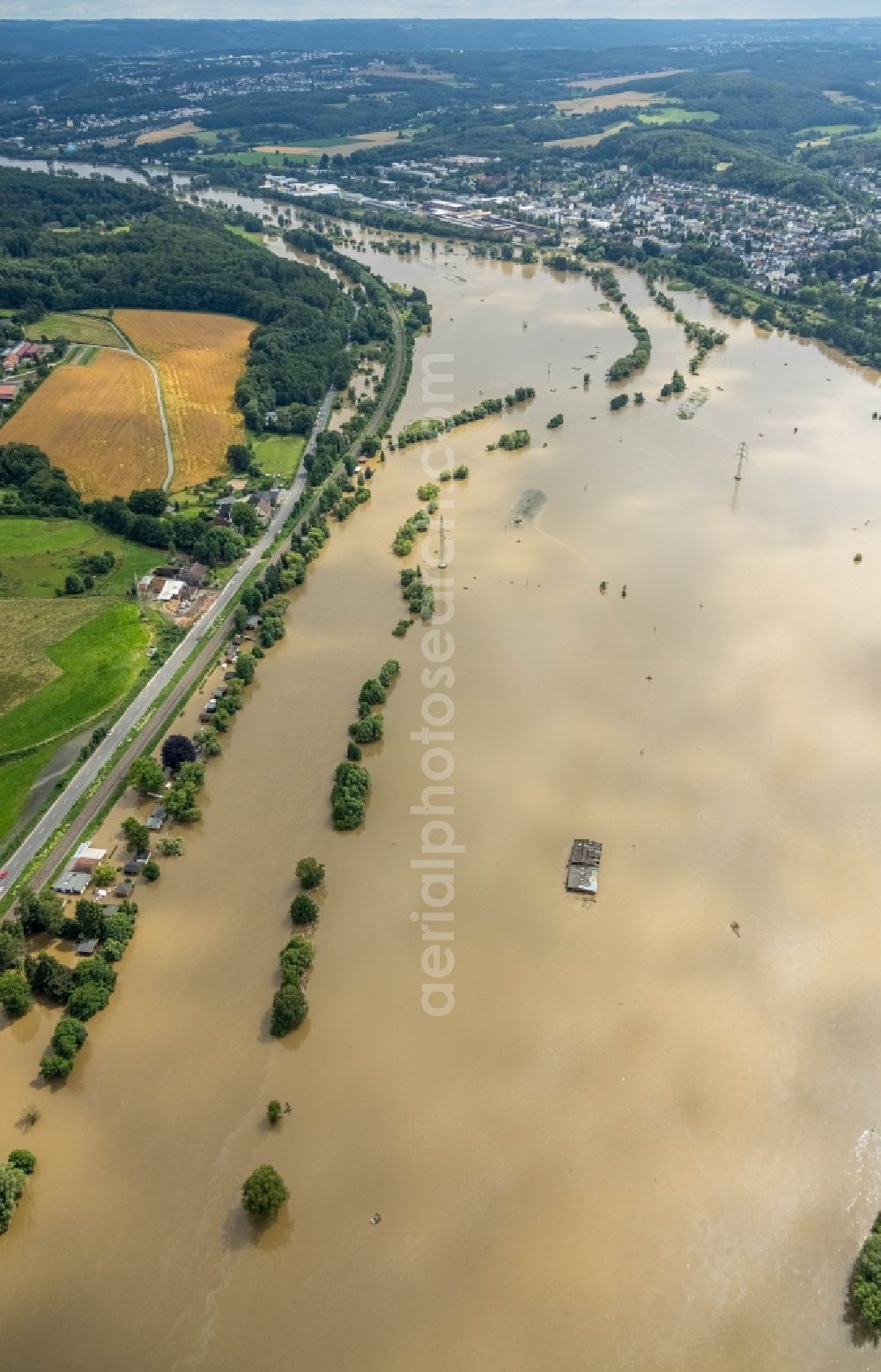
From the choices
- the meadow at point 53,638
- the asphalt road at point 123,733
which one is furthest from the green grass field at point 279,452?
the meadow at point 53,638

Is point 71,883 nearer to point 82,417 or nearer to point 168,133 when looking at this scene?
point 82,417

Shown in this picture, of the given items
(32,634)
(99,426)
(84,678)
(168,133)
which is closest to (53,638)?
(32,634)

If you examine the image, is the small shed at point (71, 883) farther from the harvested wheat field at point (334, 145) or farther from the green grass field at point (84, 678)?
the harvested wheat field at point (334, 145)

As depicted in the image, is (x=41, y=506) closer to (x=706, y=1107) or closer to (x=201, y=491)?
(x=201, y=491)

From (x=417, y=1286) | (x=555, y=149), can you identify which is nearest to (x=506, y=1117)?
(x=417, y=1286)

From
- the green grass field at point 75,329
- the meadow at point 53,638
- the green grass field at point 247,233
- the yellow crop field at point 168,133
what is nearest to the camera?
the meadow at point 53,638

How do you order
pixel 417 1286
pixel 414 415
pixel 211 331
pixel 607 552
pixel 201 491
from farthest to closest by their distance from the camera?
pixel 211 331, pixel 414 415, pixel 201 491, pixel 607 552, pixel 417 1286

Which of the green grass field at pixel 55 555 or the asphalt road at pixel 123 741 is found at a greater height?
the green grass field at pixel 55 555
